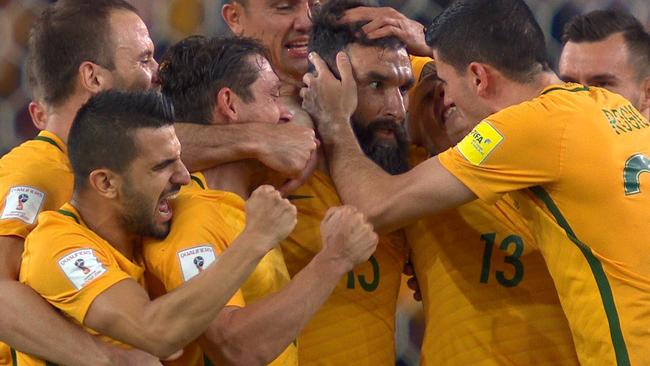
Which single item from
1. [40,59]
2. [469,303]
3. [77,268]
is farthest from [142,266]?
[469,303]

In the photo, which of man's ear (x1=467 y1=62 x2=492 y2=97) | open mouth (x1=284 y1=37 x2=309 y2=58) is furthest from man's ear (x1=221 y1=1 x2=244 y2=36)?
man's ear (x1=467 y1=62 x2=492 y2=97)

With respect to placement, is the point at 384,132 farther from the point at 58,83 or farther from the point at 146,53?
the point at 58,83

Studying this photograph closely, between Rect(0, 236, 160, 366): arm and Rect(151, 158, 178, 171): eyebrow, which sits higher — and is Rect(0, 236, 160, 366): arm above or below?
below

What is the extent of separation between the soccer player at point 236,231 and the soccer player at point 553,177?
9.2 inches

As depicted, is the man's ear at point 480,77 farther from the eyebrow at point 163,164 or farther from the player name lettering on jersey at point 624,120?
the eyebrow at point 163,164

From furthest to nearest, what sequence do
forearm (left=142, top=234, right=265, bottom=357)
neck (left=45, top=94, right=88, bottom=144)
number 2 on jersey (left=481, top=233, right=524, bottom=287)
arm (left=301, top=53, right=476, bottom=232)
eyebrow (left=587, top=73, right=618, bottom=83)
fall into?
eyebrow (left=587, top=73, right=618, bottom=83) < number 2 on jersey (left=481, top=233, right=524, bottom=287) < neck (left=45, top=94, right=88, bottom=144) < arm (left=301, top=53, right=476, bottom=232) < forearm (left=142, top=234, right=265, bottom=357)

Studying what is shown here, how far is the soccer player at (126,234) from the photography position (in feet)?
7.00

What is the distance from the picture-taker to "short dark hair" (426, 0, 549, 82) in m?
2.57

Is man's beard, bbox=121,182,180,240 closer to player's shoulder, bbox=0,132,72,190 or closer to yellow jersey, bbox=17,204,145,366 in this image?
yellow jersey, bbox=17,204,145,366

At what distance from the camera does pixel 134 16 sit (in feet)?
8.91

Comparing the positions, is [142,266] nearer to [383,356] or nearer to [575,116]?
[383,356]

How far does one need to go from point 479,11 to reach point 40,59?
0.97 meters

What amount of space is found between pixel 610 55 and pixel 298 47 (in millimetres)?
829

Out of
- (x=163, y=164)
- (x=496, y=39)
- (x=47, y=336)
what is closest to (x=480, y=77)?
(x=496, y=39)
